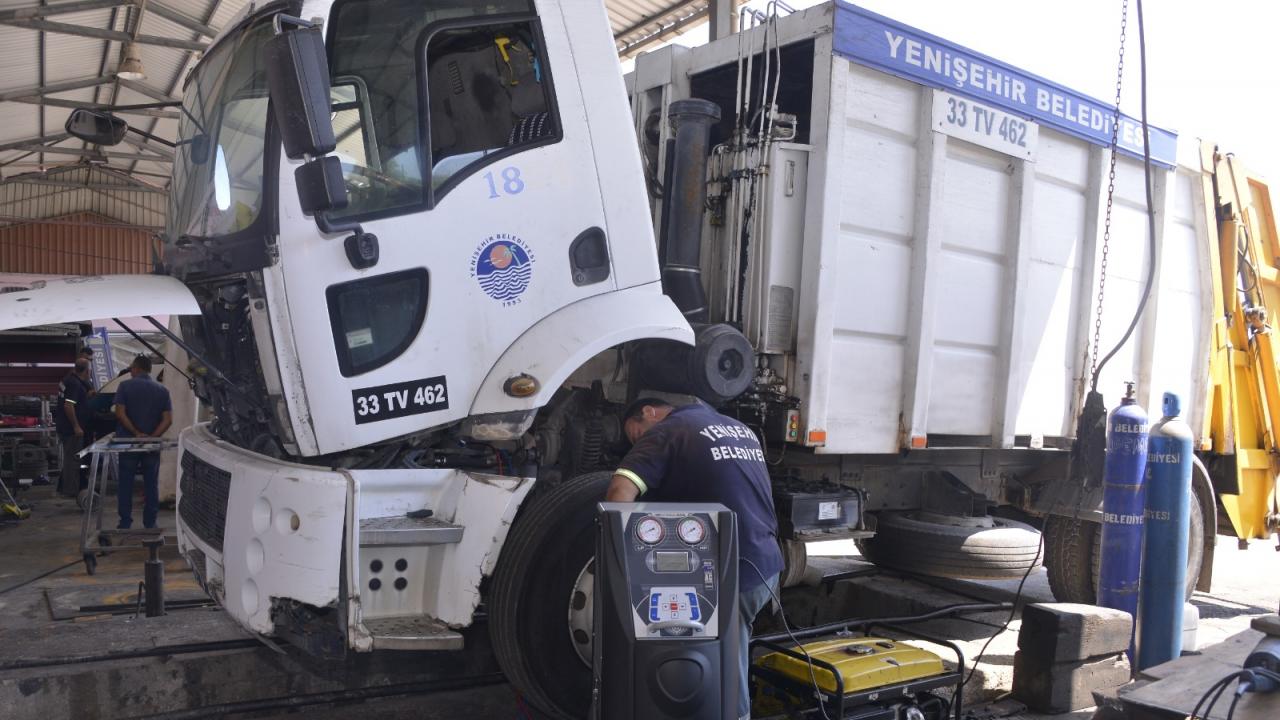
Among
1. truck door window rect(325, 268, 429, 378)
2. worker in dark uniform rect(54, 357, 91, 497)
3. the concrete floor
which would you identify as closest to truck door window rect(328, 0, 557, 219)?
truck door window rect(325, 268, 429, 378)

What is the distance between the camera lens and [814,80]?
4520mm

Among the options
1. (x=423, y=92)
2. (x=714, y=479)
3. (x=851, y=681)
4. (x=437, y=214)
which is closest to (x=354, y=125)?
(x=423, y=92)

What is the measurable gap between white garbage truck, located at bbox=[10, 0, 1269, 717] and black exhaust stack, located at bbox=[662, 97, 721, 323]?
2 centimetres

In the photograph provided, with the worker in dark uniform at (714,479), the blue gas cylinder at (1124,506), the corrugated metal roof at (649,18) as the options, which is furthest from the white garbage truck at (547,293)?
the corrugated metal roof at (649,18)

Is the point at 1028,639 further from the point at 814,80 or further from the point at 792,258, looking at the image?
the point at 814,80

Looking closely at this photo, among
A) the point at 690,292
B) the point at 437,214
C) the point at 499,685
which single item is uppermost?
the point at 437,214

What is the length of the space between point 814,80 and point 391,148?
1.99m

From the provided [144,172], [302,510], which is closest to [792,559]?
[302,510]

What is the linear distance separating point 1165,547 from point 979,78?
2.43 m

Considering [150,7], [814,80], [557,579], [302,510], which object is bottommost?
[557,579]

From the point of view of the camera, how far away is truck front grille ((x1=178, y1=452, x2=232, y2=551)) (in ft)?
12.0

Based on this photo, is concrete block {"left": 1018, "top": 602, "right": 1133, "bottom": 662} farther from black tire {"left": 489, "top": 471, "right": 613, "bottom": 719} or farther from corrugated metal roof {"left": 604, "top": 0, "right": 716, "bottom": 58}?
corrugated metal roof {"left": 604, "top": 0, "right": 716, "bottom": 58}

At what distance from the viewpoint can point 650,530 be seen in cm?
300

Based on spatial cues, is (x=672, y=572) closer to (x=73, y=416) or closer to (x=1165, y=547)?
(x=1165, y=547)
